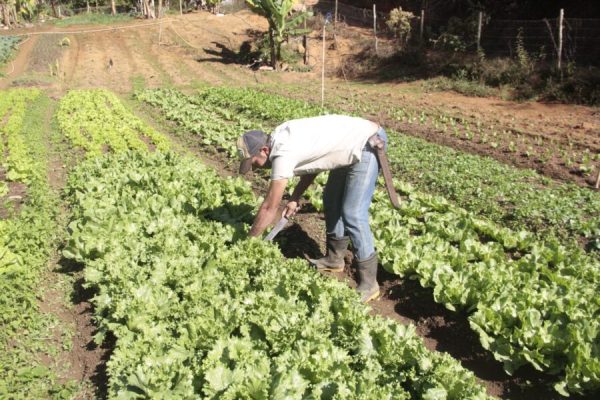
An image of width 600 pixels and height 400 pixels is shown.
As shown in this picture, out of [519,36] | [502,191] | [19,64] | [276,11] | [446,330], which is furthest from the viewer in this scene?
[19,64]

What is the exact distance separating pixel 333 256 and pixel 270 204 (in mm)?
1543

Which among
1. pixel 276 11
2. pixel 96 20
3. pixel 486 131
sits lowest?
pixel 486 131

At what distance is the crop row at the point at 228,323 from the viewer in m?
3.28

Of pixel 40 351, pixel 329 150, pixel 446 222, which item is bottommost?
pixel 40 351

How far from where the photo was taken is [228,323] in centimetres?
393

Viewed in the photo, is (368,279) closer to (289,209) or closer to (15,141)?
(289,209)

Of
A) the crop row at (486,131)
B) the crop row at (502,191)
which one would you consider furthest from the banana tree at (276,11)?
the crop row at (502,191)

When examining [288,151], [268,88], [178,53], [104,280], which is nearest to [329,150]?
[288,151]

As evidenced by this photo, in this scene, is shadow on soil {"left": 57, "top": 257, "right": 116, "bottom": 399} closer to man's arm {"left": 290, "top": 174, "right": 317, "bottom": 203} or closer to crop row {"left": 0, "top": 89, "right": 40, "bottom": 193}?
man's arm {"left": 290, "top": 174, "right": 317, "bottom": 203}

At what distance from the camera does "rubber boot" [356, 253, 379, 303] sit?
484 cm

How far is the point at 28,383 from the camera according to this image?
156 inches

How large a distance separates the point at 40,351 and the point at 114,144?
22.2 feet

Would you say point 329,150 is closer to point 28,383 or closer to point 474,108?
point 28,383

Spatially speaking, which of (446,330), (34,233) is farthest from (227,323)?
(34,233)
